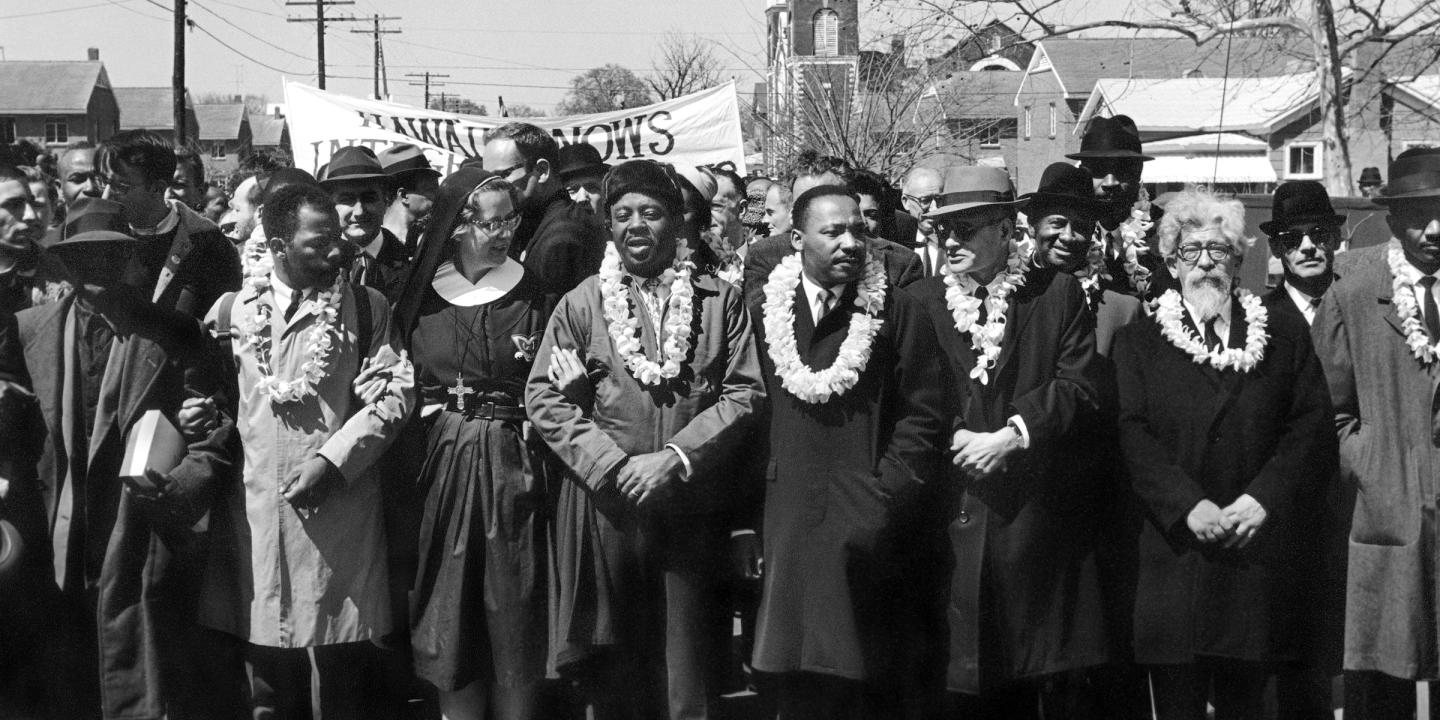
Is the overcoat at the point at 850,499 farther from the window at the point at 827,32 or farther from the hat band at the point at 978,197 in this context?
the window at the point at 827,32

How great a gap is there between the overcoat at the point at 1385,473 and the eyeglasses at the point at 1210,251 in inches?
21.7

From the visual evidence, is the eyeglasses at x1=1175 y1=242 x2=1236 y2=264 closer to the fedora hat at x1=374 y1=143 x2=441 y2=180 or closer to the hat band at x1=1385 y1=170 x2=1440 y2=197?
the hat band at x1=1385 y1=170 x2=1440 y2=197

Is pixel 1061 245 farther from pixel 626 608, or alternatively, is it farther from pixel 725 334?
pixel 626 608

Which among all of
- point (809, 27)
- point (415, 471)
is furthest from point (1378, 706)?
point (809, 27)

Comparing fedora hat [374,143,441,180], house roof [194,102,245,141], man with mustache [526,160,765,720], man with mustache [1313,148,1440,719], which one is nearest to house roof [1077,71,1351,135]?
fedora hat [374,143,441,180]

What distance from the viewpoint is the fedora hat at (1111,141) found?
6539 millimetres

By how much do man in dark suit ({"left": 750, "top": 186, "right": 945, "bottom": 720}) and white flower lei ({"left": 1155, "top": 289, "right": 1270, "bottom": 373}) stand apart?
81cm

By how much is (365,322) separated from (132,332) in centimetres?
79

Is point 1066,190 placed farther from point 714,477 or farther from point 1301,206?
point 714,477

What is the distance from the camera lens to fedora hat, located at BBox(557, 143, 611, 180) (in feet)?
23.1

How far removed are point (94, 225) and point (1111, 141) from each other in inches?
165

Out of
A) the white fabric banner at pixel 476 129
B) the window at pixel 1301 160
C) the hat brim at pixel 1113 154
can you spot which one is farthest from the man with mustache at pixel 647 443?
the window at pixel 1301 160

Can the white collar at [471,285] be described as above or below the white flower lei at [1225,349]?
above

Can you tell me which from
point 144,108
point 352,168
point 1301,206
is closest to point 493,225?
point 352,168
